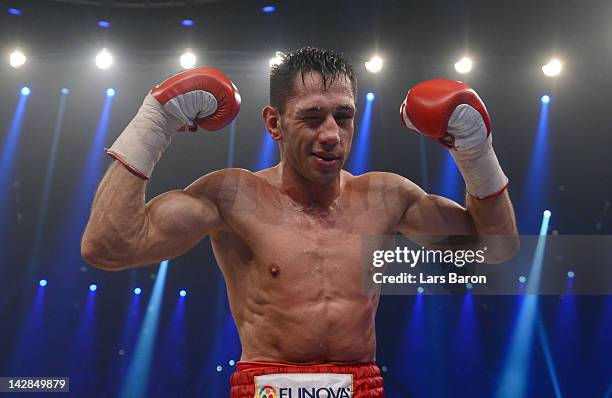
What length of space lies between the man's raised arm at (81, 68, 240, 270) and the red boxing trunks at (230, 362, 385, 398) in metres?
0.37

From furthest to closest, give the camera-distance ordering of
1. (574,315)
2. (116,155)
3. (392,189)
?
(574,315) → (392,189) → (116,155)

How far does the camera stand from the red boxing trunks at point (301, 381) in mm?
1540

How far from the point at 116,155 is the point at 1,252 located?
3.36 meters

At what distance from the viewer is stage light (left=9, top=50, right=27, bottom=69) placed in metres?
4.54

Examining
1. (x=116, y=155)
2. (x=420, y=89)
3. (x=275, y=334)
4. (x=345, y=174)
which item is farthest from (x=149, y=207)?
(x=420, y=89)

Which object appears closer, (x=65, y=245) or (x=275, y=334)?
(x=275, y=334)

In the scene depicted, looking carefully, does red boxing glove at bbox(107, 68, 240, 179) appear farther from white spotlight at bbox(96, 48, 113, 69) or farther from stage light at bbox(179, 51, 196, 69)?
white spotlight at bbox(96, 48, 113, 69)

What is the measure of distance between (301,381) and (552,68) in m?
3.63

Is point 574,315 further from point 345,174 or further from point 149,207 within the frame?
point 149,207

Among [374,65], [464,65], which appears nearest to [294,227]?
[374,65]

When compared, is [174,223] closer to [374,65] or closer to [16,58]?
[374,65]

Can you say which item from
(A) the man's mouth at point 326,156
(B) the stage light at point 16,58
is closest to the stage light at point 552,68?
(A) the man's mouth at point 326,156

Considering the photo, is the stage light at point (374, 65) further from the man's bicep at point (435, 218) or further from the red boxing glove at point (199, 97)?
the red boxing glove at point (199, 97)

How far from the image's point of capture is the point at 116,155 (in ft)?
4.98
